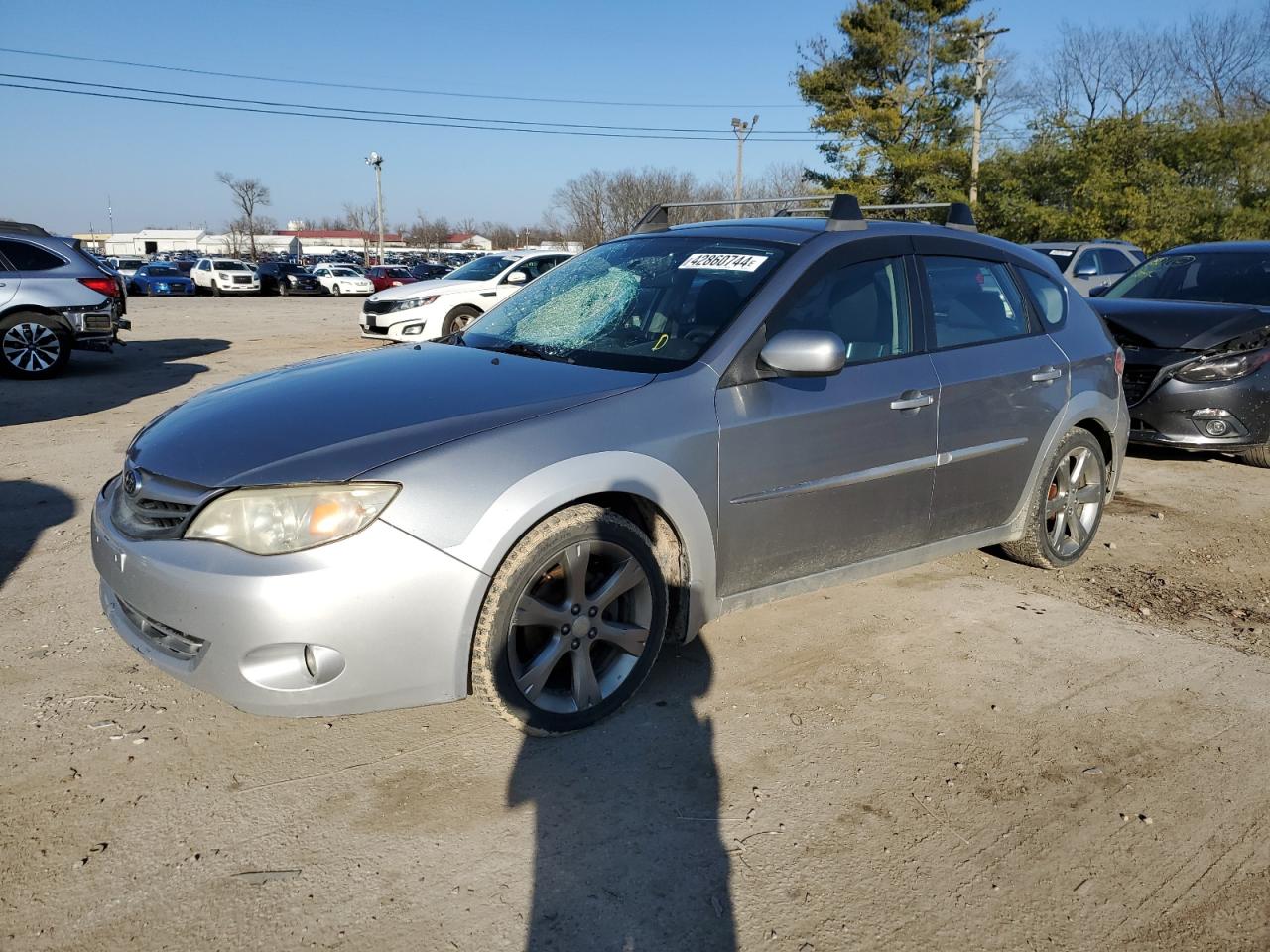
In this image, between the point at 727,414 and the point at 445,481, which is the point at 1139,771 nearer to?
the point at 727,414

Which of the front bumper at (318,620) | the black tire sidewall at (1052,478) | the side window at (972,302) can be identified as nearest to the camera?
the front bumper at (318,620)

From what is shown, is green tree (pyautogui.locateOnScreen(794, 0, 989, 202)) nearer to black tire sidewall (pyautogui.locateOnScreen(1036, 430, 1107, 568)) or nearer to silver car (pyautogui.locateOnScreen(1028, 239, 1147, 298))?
silver car (pyautogui.locateOnScreen(1028, 239, 1147, 298))

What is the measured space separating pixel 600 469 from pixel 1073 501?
294 centimetres

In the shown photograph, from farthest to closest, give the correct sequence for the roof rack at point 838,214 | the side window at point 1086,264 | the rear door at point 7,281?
the side window at point 1086,264 < the rear door at point 7,281 < the roof rack at point 838,214

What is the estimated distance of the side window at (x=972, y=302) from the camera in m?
4.07

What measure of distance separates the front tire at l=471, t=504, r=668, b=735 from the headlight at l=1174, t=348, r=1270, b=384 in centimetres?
544

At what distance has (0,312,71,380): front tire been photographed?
10812 mm

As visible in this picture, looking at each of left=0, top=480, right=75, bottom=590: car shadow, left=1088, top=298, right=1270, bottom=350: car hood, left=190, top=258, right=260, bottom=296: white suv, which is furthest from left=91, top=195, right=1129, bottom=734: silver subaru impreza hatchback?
left=190, top=258, right=260, bottom=296: white suv

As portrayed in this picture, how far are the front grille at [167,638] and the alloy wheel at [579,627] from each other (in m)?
0.89

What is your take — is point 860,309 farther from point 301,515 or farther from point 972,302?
point 301,515

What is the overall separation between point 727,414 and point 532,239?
94586mm

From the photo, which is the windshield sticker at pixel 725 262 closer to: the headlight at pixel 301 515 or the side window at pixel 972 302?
the side window at pixel 972 302

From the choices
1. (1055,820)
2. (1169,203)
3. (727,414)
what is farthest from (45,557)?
(1169,203)

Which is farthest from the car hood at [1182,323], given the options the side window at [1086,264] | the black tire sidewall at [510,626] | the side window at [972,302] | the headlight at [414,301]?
the headlight at [414,301]
